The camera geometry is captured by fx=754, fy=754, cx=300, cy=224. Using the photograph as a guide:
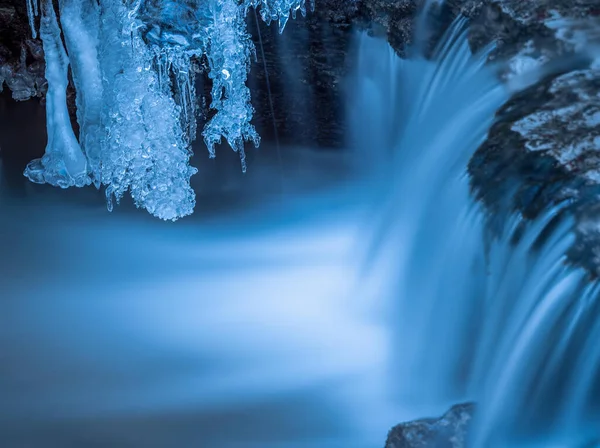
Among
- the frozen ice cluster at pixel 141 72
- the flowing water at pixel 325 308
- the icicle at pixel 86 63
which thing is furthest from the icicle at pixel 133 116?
the flowing water at pixel 325 308

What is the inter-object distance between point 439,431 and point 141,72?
1968 millimetres

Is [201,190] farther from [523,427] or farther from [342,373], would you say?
[523,427]

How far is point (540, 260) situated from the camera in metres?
2.46

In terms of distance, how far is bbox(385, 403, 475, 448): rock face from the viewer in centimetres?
239

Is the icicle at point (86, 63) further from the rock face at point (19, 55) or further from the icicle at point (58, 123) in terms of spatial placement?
the rock face at point (19, 55)

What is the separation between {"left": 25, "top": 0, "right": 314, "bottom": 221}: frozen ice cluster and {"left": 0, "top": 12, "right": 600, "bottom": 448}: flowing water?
0.59 m

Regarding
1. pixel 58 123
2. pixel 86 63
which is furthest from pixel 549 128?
pixel 58 123

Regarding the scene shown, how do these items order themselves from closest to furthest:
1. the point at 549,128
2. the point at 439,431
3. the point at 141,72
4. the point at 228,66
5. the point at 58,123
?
the point at 439,431 → the point at 549,128 → the point at 141,72 → the point at 228,66 → the point at 58,123

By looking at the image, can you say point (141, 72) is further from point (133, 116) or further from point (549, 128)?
point (549, 128)

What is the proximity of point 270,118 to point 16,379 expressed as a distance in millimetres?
2592

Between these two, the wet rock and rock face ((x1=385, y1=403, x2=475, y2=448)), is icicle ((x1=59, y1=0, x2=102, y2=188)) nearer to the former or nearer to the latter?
the wet rock

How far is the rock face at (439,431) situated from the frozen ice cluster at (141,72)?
5.48 feet

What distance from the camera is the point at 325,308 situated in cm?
359

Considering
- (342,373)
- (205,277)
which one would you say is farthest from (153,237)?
(342,373)
